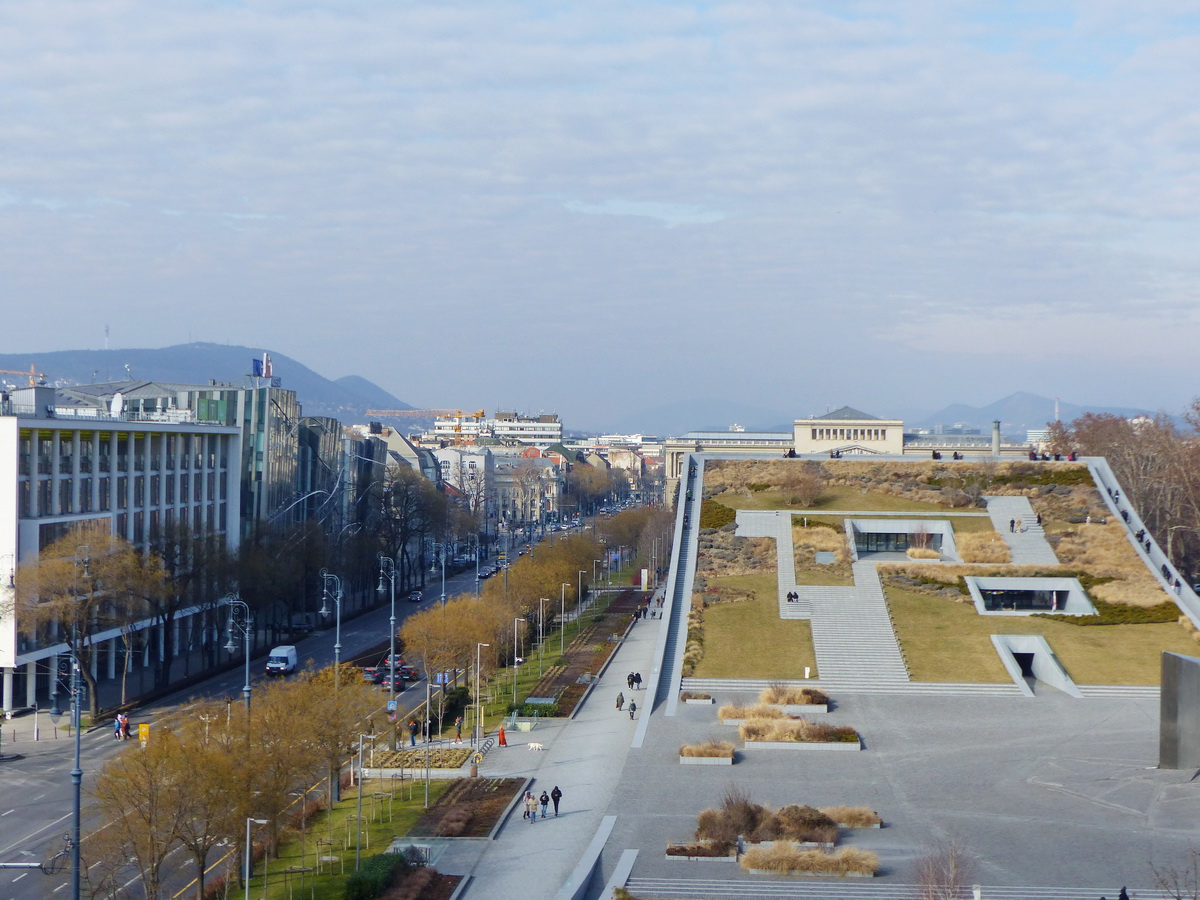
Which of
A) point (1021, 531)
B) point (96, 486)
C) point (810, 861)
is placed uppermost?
A: point (96, 486)

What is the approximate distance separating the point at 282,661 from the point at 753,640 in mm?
21309

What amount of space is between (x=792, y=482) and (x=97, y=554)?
38.1 metres

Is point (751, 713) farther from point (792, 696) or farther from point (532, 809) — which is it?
point (532, 809)

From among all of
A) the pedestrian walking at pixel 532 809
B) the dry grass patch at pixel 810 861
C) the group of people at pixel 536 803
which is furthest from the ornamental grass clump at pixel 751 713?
the dry grass patch at pixel 810 861

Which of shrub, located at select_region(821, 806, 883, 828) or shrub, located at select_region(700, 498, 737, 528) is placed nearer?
shrub, located at select_region(821, 806, 883, 828)

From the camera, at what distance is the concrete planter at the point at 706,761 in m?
39.6

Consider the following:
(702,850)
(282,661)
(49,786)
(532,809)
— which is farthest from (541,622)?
(702,850)

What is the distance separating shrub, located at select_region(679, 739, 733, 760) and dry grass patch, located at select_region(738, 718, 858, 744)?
237 cm

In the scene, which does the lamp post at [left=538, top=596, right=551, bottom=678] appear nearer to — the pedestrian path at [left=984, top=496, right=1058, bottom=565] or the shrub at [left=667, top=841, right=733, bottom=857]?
the pedestrian path at [left=984, top=496, right=1058, bottom=565]

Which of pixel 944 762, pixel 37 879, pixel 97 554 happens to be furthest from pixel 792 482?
pixel 37 879

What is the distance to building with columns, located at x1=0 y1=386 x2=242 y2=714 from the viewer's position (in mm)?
49625

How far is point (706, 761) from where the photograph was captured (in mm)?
39719

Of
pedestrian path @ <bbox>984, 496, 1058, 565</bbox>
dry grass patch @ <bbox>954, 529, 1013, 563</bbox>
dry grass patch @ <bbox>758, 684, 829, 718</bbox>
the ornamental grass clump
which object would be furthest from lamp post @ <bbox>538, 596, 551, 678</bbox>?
pedestrian path @ <bbox>984, 496, 1058, 565</bbox>

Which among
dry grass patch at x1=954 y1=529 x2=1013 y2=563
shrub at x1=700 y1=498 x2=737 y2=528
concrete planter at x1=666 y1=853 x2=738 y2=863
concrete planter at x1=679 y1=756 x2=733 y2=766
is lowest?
concrete planter at x1=679 y1=756 x2=733 y2=766
